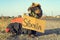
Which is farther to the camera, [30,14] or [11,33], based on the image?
[11,33]

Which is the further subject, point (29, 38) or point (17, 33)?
point (17, 33)

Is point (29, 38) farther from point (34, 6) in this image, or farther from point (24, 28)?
point (34, 6)

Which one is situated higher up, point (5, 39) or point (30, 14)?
point (30, 14)

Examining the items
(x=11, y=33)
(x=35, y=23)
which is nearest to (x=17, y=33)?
(x=11, y=33)

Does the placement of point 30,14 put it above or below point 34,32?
above

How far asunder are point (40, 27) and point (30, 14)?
38.0 inches

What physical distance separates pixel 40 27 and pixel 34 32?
502 millimetres

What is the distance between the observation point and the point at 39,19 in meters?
15.8

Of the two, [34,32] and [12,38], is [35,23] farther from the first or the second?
[12,38]

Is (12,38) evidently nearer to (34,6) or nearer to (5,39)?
(5,39)

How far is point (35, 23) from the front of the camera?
52.2ft

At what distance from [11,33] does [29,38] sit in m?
2.26

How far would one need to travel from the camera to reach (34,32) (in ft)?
52.9

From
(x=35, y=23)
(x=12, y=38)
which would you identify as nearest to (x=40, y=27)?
(x=35, y=23)
